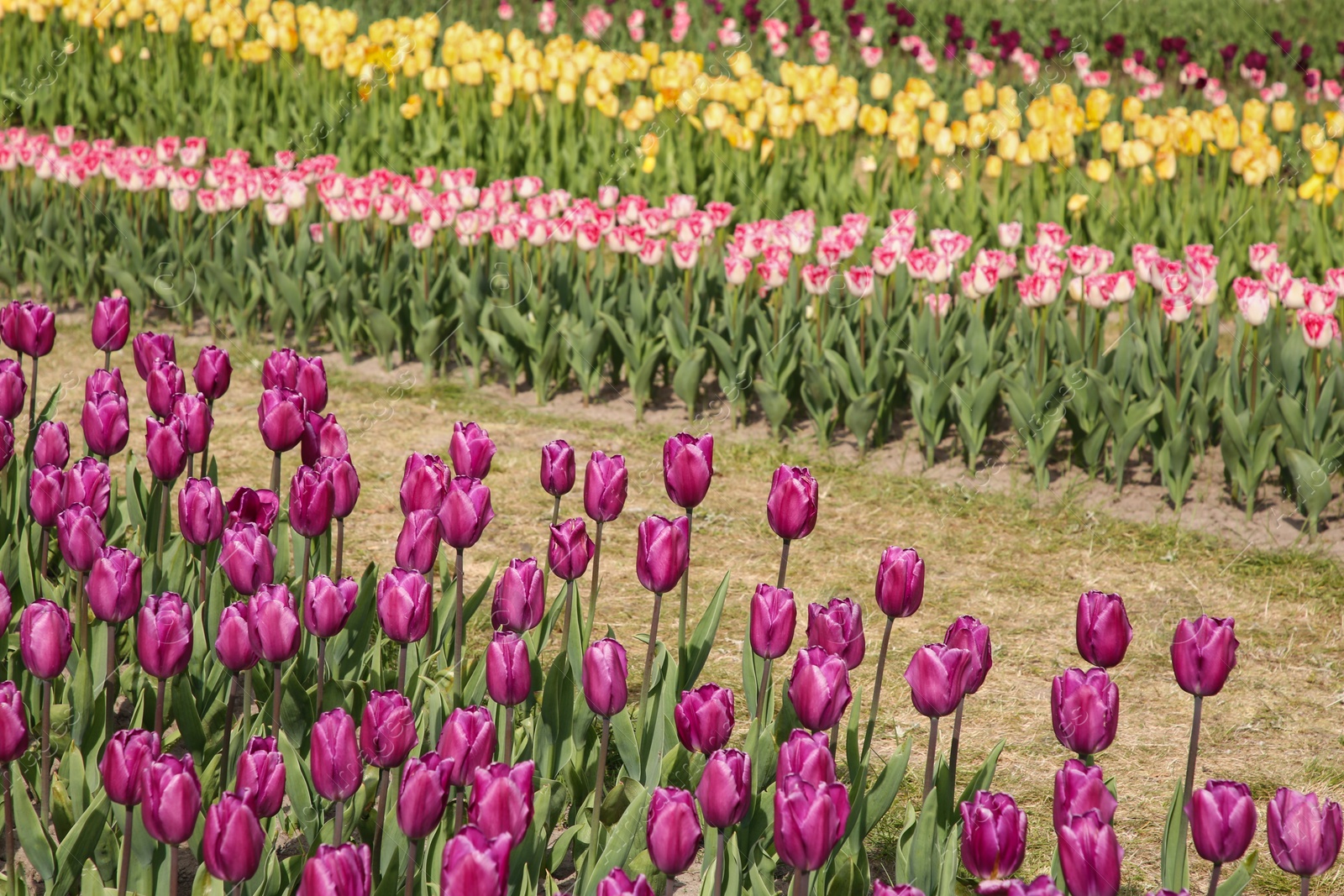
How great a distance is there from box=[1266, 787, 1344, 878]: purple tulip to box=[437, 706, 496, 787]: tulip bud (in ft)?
3.31

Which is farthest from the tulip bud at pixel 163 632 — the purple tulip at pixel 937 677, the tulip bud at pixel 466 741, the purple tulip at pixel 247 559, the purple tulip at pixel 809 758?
the purple tulip at pixel 937 677

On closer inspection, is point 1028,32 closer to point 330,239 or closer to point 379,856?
point 330,239

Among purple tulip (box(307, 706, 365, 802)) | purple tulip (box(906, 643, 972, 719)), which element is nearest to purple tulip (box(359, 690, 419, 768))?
purple tulip (box(307, 706, 365, 802))

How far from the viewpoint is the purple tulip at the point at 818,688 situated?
2.17 meters

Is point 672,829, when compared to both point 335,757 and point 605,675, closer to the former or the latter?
point 605,675

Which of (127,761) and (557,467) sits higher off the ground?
(557,467)

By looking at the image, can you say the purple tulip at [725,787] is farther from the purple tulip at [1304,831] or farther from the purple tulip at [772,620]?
the purple tulip at [1304,831]

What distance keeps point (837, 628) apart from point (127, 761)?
3.52ft

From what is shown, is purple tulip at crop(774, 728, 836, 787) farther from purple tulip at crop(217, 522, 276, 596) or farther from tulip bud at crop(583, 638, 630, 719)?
purple tulip at crop(217, 522, 276, 596)

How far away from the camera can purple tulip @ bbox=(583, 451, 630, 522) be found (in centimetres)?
274

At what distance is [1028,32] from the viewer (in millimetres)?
14594

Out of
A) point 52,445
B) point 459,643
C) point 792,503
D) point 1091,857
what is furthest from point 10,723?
point 1091,857

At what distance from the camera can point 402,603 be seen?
2.32m

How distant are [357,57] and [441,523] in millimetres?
7359
